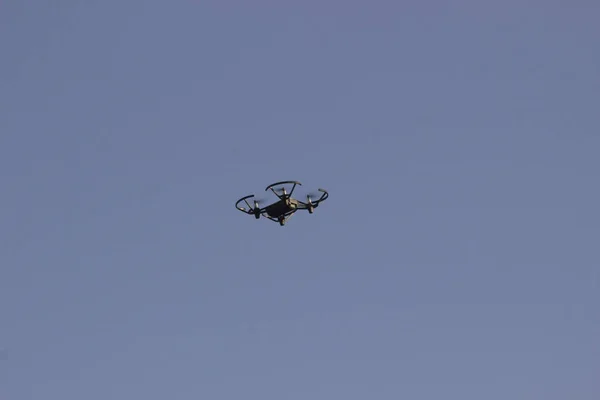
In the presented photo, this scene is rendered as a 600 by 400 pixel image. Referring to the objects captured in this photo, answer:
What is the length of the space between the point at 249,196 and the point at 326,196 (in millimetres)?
7216

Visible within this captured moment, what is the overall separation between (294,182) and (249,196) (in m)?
5.50

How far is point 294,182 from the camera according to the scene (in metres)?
185

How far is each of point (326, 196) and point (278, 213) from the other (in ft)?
16.6

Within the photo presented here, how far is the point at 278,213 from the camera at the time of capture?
18912cm

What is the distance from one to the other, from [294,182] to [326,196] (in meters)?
7.27

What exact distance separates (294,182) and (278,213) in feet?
16.7

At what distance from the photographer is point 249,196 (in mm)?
188750

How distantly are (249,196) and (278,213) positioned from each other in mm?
2897

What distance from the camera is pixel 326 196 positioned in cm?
19162
